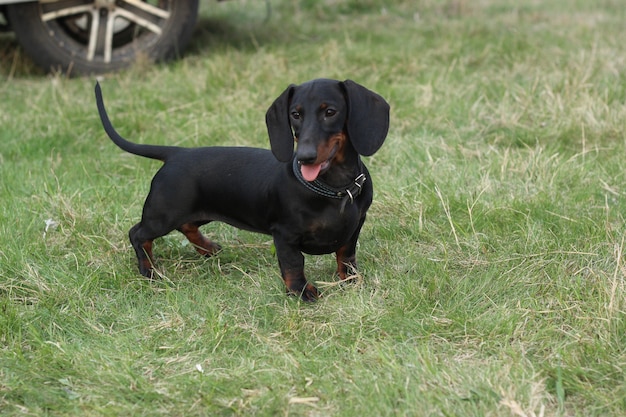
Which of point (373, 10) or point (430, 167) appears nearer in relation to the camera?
point (430, 167)

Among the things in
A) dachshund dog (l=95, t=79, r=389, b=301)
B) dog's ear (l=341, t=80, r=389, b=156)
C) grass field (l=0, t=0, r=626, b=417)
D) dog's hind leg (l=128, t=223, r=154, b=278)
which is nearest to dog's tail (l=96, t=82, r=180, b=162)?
dachshund dog (l=95, t=79, r=389, b=301)

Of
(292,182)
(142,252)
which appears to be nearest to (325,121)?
(292,182)

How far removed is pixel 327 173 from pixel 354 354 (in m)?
0.76

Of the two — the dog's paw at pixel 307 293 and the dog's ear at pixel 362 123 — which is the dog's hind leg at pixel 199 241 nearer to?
the dog's paw at pixel 307 293

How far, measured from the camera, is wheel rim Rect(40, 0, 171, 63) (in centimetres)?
694

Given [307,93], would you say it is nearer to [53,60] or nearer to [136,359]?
[136,359]

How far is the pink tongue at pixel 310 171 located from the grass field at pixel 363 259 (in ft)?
1.88

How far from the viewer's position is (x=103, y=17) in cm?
705

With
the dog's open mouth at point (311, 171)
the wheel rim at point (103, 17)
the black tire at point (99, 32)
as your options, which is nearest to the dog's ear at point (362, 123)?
the dog's open mouth at point (311, 171)

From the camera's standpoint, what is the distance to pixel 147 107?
6.13 metres

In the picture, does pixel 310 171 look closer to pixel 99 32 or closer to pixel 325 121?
pixel 325 121

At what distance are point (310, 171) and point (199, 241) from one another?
107 cm

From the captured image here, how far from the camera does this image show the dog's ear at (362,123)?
330 centimetres

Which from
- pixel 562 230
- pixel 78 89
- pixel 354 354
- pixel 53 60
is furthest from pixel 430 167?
pixel 53 60
